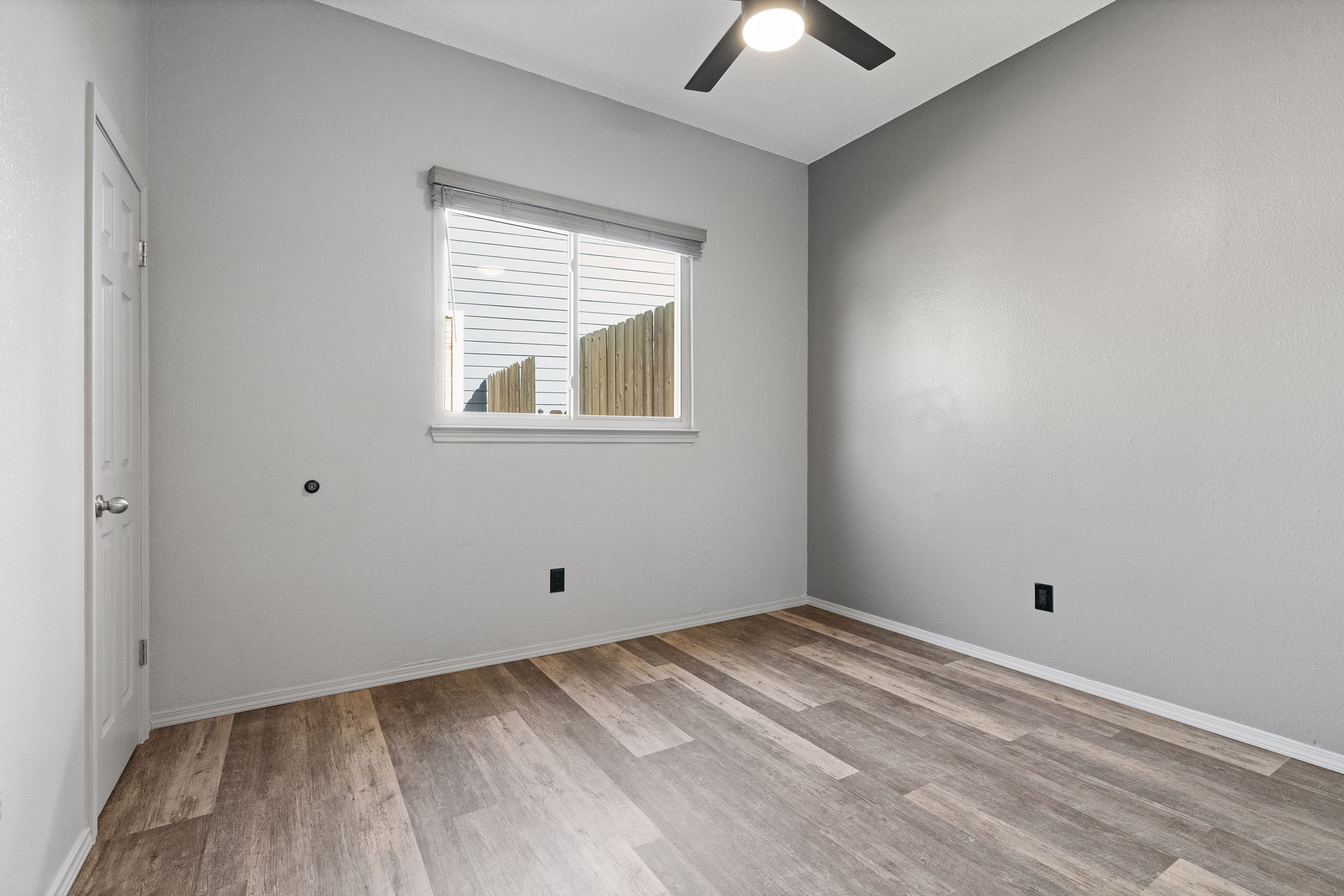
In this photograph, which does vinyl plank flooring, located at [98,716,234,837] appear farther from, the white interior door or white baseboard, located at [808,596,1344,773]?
white baseboard, located at [808,596,1344,773]

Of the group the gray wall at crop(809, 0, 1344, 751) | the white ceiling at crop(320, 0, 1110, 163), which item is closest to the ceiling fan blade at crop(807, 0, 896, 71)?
the white ceiling at crop(320, 0, 1110, 163)

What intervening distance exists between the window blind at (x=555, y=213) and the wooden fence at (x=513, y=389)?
66 centimetres

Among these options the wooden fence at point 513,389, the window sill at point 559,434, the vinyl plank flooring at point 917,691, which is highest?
the wooden fence at point 513,389

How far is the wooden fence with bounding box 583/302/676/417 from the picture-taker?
10.7 feet

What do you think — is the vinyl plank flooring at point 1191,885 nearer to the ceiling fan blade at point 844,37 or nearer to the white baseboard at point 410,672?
the white baseboard at point 410,672

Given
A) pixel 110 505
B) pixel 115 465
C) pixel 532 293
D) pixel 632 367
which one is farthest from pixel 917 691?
pixel 115 465

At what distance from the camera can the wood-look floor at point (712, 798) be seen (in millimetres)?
1492

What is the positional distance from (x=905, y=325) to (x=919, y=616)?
4.81 feet

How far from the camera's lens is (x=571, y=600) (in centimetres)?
311

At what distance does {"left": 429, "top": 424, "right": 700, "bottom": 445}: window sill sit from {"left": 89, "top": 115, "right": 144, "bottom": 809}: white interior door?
3.32ft

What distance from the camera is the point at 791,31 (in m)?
2.12

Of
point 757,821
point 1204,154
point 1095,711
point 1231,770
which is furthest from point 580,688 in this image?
point 1204,154

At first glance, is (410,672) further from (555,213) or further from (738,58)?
(738,58)

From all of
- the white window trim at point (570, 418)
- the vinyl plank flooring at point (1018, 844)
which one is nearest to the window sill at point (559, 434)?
the white window trim at point (570, 418)
